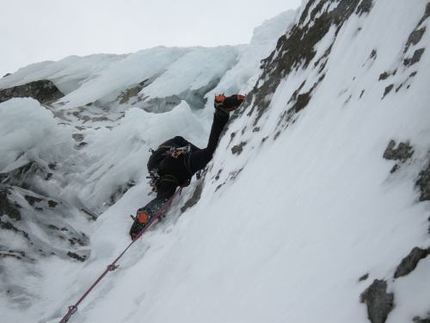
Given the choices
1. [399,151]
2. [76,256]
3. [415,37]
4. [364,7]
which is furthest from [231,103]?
[399,151]

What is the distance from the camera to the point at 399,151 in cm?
254

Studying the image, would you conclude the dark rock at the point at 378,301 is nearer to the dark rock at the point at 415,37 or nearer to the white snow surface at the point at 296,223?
the white snow surface at the point at 296,223

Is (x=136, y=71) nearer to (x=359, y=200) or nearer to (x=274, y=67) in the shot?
(x=274, y=67)

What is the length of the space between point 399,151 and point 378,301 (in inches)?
39.5

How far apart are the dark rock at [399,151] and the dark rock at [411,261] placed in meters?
0.74

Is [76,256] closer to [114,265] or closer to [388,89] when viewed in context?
[114,265]

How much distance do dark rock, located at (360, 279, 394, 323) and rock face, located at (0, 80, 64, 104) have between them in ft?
58.7

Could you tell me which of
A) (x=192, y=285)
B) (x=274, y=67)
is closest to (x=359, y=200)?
(x=192, y=285)

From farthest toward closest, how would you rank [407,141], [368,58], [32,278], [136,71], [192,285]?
[136,71], [32,278], [368,58], [192,285], [407,141]

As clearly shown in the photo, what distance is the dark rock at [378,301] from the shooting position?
182 centimetres

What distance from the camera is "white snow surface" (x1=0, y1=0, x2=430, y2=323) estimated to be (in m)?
2.19

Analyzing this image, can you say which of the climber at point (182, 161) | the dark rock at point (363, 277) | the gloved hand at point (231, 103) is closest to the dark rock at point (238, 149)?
the climber at point (182, 161)

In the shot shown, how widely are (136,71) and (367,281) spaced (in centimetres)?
1729

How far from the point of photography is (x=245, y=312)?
2656 millimetres
